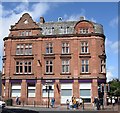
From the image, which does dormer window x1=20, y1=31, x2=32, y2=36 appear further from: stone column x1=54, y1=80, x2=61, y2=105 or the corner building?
stone column x1=54, y1=80, x2=61, y2=105

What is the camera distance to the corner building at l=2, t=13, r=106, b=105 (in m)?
46.0

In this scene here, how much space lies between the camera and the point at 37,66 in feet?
156

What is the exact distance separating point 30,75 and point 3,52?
7.19 metres

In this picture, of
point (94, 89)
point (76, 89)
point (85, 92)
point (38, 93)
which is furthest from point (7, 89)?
point (94, 89)

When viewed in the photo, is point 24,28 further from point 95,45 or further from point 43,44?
point 95,45

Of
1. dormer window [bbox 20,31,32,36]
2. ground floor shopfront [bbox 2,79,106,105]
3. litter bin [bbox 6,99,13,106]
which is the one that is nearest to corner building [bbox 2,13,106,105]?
ground floor shopfront [bbox 2,79,106,105]

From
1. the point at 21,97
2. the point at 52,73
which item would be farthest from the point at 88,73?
the point at 21,97

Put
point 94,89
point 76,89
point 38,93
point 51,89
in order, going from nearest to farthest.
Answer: point 94,89, point 76,89, point 51,89, point 38,93

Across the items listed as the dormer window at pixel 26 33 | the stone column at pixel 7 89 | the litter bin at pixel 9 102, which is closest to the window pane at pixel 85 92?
the litter bin at pixel 9 102

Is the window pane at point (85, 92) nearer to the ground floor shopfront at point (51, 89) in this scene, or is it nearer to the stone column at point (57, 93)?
the ground floor shopfront at point (51, 89)

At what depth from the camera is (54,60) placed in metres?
→ 47.2

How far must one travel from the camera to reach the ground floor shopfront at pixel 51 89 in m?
45.5

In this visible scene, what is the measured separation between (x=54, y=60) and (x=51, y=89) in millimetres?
5006

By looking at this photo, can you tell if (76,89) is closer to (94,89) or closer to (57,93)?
(94,89)
